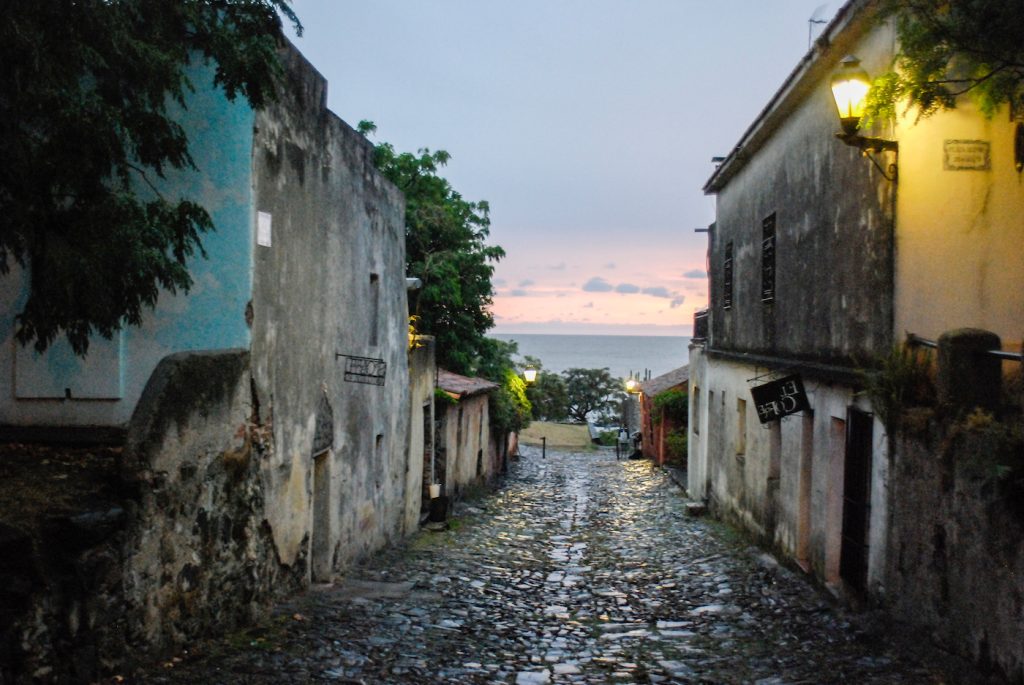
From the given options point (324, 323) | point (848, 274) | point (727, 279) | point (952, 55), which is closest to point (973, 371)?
point (952, 55)

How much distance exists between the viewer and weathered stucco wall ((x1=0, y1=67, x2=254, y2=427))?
8.45m

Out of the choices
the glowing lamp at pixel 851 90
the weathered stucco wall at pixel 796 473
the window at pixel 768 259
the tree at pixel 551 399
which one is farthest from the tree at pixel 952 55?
the tree at pixel 551 399

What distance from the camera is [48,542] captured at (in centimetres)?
601

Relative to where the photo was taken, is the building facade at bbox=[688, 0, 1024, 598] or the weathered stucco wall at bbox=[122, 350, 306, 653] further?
the building facade at bbox=[688, 0, 1024, 598]

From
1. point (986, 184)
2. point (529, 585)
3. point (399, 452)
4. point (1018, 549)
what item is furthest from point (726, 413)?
point (1018, 549)

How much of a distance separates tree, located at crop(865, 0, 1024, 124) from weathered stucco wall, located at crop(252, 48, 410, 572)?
595cm

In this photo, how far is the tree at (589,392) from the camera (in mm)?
73062

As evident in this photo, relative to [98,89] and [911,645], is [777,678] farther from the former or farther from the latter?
[98,89]

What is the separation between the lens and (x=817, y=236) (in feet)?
39.4

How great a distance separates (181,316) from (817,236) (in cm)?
794

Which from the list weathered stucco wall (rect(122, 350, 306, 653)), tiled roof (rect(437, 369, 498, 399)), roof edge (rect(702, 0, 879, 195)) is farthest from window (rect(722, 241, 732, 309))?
weathered stucco wall (rect(122, 350, 306, 653))

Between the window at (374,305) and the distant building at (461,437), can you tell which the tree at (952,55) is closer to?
the window at (374,305)

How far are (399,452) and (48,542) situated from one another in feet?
33.4

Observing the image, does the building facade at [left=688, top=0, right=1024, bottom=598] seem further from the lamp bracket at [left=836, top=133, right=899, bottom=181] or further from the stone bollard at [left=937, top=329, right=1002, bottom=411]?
the stone bollard at [left=937, top=329, right=1002, bottom=411]
